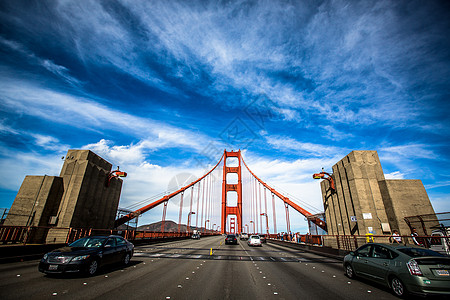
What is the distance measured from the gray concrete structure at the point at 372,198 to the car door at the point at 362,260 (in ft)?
46.9

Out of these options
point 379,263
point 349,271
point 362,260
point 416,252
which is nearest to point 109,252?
point 349,271

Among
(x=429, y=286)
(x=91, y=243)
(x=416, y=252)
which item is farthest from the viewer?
(x=91, y=243)

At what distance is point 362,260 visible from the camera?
730cm

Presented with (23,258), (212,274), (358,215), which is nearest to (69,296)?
(212,274)

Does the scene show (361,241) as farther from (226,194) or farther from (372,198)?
(226,194)

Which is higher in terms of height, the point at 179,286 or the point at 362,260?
the point at 362,260

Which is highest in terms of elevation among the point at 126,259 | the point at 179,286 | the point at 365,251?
the point at 365,251

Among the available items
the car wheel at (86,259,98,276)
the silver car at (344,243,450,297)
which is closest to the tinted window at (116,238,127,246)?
the car wheel at (86,259,98,276)

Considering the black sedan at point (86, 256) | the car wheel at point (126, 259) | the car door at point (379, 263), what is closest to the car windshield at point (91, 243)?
the black sedan at point (86, 256)

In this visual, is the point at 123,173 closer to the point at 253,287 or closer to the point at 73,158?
the point at 73,158

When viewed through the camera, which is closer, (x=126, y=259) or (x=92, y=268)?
(x=92, y=268)

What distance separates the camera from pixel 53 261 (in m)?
6.66

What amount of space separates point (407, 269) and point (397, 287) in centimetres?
64

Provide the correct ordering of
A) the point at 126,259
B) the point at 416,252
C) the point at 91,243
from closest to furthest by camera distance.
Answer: the point at 416,252
the point at 91,243
the point at 126,259
